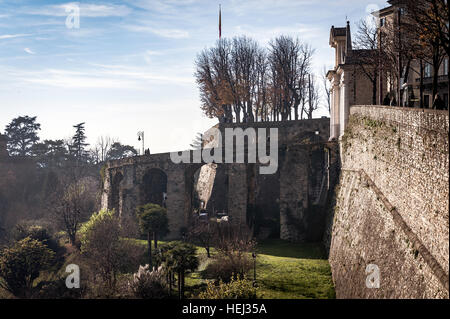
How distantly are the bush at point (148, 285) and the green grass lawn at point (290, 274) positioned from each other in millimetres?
1334

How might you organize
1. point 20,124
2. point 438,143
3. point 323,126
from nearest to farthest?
point 438,143 → point 323,126 → point 20,124

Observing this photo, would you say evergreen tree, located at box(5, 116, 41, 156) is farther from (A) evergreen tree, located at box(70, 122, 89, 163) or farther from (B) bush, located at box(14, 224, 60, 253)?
(B) bush, located at box(14, 224, 60, 253)

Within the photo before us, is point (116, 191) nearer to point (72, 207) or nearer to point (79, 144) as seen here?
point (72, 207)

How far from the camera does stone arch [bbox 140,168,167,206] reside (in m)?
36.3

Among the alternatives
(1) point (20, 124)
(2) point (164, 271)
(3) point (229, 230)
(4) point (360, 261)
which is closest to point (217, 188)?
(3) point (229, 230)

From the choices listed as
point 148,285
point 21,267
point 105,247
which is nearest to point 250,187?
point 105,247

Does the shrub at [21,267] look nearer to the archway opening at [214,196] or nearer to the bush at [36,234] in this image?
the bush at [36,234]

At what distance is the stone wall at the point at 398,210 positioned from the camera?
8539 millimetres

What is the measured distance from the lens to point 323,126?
1361 inches

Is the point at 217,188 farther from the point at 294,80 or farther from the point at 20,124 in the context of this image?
the point at 20,124

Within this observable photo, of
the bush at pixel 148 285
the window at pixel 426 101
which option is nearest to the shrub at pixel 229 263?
the bush at pixel 148 285

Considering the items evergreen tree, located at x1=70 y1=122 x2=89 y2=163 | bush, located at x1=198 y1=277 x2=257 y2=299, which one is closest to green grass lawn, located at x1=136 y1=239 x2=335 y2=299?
bush, located at x1=198 y1=277 x2=257 y2=299

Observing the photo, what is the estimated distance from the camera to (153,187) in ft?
124

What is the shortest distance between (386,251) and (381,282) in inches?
35.5
